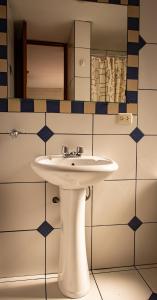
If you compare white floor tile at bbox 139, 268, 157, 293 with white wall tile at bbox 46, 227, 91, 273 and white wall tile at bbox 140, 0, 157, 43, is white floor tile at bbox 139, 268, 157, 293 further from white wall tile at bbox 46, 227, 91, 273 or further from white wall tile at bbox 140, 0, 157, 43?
white wall tile at bbox 140, 0, 157, 43

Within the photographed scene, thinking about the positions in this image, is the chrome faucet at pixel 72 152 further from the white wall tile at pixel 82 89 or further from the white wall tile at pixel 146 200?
the white wall tile at pixel 146 200

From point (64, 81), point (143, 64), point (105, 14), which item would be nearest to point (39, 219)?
point (64, 81)

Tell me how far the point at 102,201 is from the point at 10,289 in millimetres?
677

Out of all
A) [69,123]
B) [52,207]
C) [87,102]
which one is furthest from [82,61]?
[52,207]

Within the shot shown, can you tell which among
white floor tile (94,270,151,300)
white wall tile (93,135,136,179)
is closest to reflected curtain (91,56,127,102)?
white wall tile (93,135,136,179)

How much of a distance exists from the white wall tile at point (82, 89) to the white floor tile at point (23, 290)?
1043mm

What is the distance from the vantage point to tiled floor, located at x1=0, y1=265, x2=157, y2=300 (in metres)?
1.27

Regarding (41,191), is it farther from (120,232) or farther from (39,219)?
(120,232)

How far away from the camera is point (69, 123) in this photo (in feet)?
4.68

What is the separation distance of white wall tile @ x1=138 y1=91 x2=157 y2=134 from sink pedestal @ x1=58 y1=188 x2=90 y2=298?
1.89 ft

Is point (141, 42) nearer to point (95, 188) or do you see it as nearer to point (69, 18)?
point (69, 18)

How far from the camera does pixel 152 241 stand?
1.59 metres

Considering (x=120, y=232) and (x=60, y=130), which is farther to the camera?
(x=120, y=232)

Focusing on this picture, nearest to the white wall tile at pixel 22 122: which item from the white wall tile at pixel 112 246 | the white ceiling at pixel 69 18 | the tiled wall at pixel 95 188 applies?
the tiled wall at pixel 95 188
